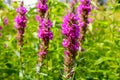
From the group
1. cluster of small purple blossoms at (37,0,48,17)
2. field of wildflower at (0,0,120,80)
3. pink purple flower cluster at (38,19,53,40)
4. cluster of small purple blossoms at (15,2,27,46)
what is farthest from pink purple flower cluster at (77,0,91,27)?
pink purple flower cluster at (38,19,53,40)

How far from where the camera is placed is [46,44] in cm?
427

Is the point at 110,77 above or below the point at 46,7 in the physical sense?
below

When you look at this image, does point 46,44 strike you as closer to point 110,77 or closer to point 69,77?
point 69,77

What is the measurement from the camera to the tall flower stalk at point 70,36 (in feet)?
12.7

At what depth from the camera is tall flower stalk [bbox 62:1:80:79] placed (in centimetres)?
386

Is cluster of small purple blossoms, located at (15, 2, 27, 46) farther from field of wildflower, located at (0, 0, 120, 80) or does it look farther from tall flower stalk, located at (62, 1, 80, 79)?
tall flower stalk, located at (62, 1, 80, 79)

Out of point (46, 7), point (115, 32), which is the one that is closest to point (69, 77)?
point (46, 7)

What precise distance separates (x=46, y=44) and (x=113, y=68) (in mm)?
2026

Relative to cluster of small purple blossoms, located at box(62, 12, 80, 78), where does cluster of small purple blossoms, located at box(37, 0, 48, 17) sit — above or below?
above

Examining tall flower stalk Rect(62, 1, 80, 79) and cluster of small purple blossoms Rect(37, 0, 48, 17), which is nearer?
tall flower stalk Rect(62, 1, 80, 79)

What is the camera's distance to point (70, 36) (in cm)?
390

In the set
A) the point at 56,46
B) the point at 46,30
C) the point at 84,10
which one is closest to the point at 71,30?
the point at 46,30

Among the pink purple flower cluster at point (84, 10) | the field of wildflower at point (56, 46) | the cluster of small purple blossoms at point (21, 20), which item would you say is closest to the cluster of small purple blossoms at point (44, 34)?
the field of wildflower at point (56, 46)

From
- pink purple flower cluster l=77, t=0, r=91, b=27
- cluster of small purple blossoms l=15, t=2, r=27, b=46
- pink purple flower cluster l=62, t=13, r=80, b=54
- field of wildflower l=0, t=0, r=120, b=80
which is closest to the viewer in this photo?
pink purple flower cluster l=62, t=13, r=80, b=54
